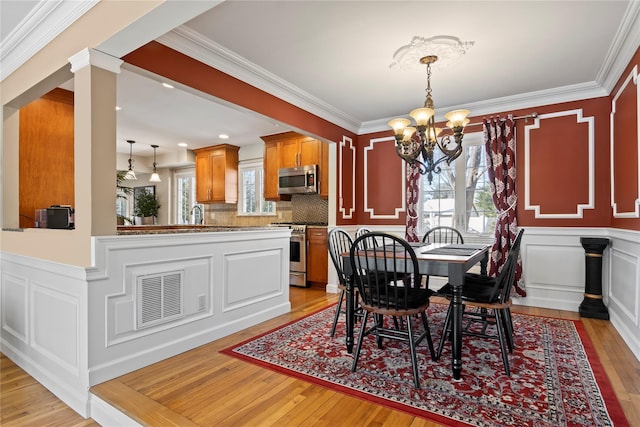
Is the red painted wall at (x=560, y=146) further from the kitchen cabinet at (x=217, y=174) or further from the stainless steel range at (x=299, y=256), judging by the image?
the kitchen cabinet at (x=217, y=174)

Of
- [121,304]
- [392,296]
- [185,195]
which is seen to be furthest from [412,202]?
[185,195]

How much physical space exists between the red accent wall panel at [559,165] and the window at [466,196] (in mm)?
486

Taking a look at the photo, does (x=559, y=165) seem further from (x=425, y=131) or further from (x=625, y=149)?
(x=425, y=131)

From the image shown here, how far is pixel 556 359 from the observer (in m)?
2.44

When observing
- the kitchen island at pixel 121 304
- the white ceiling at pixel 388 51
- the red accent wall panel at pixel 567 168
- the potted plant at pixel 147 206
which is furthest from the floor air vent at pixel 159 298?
the potted plant at pixel 147 206

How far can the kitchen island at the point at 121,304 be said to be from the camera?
6.70ft

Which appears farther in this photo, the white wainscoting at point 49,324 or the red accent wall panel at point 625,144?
the red accent wall panel at point 625,144

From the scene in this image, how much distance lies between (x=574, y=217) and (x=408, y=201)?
6.18 ft

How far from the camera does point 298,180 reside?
533 cm

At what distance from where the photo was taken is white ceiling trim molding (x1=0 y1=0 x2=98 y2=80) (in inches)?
83.3

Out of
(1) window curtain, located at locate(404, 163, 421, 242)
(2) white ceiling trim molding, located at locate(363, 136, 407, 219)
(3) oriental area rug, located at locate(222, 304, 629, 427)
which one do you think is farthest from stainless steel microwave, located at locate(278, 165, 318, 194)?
(3) oriental area rug, located at locate(222, 304, 629, 427)

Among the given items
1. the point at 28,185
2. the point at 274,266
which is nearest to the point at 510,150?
the point at 274,266

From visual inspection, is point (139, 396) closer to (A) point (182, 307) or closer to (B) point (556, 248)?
(A) point (182, 307)

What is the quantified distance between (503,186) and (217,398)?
12.3ft
